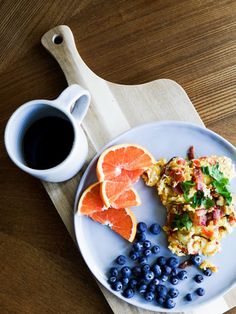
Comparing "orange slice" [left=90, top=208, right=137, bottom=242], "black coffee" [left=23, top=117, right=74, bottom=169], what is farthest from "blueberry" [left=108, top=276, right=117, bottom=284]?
"black coffee" [left=23, top=117, right=74, bottom=169]

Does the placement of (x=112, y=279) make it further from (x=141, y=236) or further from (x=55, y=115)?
(x=55, y=115)

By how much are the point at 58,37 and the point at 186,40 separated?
35 centimetres

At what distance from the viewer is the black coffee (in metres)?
1.00

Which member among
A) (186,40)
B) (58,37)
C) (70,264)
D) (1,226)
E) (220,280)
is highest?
(58,37)

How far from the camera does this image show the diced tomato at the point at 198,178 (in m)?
1.05

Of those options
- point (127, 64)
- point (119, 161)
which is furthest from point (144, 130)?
point (127, 64)

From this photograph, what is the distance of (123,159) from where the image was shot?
1.08 metres

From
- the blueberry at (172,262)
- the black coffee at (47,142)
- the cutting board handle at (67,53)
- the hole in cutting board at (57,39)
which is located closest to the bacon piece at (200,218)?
the blueberry at (172,262)

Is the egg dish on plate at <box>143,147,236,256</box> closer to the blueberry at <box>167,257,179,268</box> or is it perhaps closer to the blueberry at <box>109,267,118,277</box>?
the blueberry at <box>167,257,179,268</box>

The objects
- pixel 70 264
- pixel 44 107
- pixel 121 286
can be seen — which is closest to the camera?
pixel 44 107

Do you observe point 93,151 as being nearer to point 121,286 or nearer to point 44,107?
point 44,107

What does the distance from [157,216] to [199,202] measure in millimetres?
120

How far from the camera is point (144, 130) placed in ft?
3.67

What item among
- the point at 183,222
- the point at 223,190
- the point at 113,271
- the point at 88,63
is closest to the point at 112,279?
the point at 113,271
